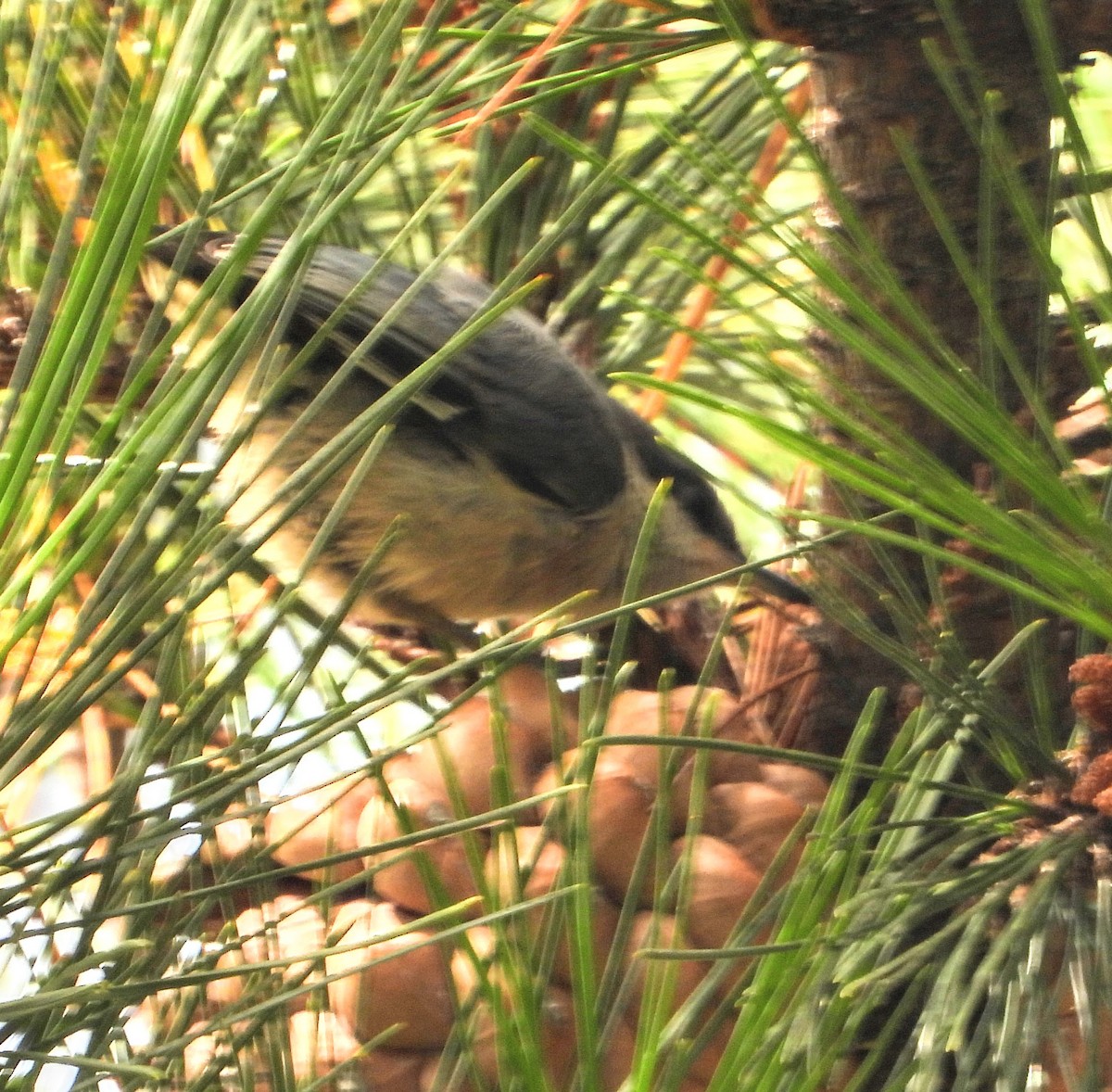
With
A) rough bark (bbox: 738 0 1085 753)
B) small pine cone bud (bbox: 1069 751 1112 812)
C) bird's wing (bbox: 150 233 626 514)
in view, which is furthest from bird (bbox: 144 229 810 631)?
small pine cone bud (bbox: 1069 751 1112 812)

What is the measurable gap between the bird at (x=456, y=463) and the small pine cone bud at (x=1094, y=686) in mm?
553

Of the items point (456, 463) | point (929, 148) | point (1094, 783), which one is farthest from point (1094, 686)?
point (456, 463)

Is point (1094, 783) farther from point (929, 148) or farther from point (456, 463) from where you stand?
point (456, 463)

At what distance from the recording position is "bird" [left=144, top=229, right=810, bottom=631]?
103 cm

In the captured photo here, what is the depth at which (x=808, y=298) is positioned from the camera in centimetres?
45

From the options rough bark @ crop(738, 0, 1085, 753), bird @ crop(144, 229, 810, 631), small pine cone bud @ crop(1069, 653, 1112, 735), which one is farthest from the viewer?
bird @ crop(144, 229, 810, 631)

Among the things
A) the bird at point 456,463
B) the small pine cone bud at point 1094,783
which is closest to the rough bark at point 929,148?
the small pine cone bud at point 1094,783

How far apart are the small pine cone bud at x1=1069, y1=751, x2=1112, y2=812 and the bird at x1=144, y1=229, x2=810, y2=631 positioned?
21.4 inches

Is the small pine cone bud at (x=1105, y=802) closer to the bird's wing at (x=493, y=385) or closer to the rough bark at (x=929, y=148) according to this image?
the rough bark at (x=929, y=148)

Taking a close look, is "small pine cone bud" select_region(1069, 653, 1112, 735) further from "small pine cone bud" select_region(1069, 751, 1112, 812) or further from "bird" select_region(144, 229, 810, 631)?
"bird" select_region(144, 229, 810, 631)

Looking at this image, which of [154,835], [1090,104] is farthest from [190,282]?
[154,835]

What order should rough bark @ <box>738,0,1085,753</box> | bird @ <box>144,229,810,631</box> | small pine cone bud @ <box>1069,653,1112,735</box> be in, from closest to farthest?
small pine cone bud @ <box>1069,653,1112,735</box>, rough bark @ <box>738,0,1085,753</box>, bird @ <box>144,229,810,631</box>

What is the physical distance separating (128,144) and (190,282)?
725 millimetres

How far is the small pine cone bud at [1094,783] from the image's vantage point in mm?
435
